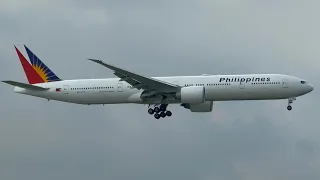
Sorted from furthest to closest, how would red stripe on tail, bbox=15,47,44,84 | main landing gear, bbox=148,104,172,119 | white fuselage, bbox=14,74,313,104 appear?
red stripe on tail, bbox=15,47,44,84, main landing gear, bbox=148,104,172,119, white fuselage, bbox=14,74,313,104

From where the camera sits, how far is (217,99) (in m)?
85.1

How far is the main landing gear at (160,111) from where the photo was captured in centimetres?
8775

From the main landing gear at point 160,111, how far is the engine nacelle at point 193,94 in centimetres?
355

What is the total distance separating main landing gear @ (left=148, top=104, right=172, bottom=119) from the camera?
8775 centimetres

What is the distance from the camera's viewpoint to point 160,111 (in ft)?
289

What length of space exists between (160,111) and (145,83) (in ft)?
13.2

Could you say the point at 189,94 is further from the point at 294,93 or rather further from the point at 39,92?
the point at 39,92

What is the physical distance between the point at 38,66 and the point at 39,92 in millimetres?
3818

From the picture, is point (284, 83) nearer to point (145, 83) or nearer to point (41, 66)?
point (145, 83)

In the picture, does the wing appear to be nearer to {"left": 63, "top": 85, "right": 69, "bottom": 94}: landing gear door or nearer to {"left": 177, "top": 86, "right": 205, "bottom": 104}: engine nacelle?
{"left": 177, "top": 86, "right": 205, "bottom": 104}: engine nacelle

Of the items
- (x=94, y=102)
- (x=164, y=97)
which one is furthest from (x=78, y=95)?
(x=164, y=97)

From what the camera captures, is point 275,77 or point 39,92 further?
point 39,92

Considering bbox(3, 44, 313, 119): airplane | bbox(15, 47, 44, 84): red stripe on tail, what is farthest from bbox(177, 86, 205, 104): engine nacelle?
bbox(15, 47, 44, 84): red stripe on tail

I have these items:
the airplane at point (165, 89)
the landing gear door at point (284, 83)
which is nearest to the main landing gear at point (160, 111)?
the airplane at point (165, 89)
